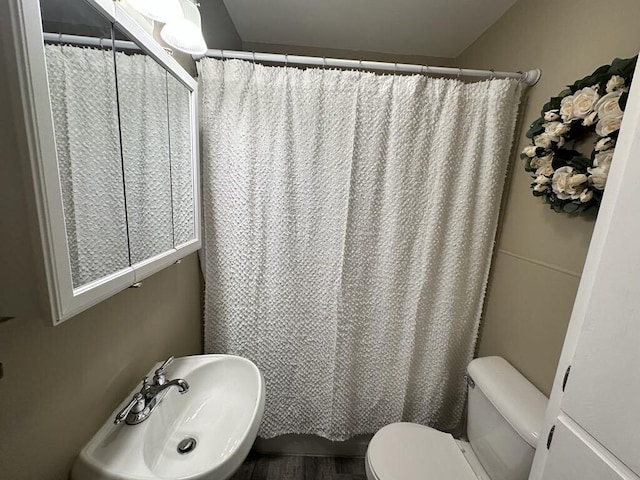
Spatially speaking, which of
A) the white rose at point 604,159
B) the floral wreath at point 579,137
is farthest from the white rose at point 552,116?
the white rose at point 604,159

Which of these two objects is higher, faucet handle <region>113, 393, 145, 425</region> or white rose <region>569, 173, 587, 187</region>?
white rose <region>569, 173, 587, 187</region>

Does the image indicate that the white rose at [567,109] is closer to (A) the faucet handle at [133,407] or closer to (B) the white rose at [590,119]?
(B) the white rose at [590,119]

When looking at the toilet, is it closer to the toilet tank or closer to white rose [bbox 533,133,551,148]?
the toilet tank

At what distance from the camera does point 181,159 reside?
927 mm

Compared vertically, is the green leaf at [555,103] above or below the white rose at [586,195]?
above

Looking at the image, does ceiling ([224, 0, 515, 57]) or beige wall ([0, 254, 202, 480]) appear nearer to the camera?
beige wall ([0, 254, 202, 480])

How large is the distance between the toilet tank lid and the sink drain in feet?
3.43

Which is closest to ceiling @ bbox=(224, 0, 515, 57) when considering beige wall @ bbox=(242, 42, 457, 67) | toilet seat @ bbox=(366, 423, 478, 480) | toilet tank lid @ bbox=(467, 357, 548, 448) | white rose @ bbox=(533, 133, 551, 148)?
beige wall @ bbox=(242, 42, 457, 67)

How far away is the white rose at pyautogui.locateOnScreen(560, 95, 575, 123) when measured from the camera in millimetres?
843

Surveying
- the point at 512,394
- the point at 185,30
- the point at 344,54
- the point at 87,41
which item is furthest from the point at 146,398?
the point at 344,54

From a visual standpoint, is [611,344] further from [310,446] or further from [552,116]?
[310,446]

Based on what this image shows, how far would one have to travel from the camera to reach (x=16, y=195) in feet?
1.26

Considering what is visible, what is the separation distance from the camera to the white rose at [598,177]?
74 cm

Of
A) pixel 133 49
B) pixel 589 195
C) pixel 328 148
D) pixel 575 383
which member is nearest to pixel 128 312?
pixel 133 49
